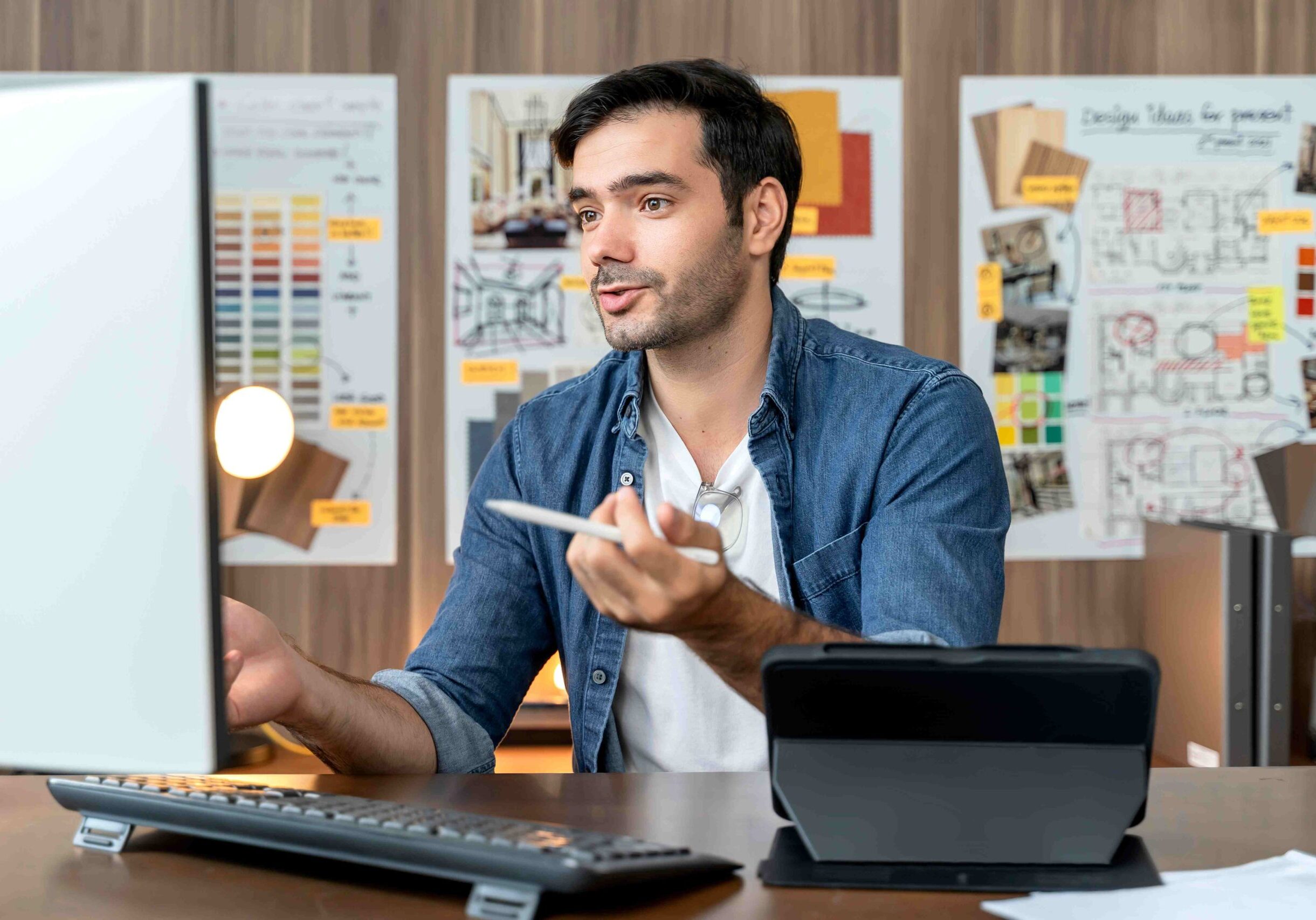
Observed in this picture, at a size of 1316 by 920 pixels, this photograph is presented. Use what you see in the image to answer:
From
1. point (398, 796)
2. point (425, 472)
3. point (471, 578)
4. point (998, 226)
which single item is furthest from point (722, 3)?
point (398, 796)

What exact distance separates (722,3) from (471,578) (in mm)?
1612

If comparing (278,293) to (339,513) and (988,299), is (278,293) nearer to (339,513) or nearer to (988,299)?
(339,513)

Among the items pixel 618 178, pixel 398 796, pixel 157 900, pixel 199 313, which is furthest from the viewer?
pixel 618 178

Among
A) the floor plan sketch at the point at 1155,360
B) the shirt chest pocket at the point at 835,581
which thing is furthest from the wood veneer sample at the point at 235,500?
the floor plan sketch at the point at 1155,360

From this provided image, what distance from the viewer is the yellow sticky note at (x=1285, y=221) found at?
8.23 ft

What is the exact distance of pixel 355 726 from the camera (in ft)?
3.19

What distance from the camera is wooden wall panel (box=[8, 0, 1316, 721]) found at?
242 centimetres

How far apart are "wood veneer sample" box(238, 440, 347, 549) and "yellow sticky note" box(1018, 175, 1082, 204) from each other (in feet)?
5.00

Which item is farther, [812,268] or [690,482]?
[812,268]

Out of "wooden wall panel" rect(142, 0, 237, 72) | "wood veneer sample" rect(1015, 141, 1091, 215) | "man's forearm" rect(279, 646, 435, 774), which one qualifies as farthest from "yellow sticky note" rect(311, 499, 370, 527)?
"wood veneer sample" rect(1015, 141, 1091, 215)

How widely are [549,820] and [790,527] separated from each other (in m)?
0.56

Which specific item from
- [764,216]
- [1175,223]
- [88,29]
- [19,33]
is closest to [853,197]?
[1175,223]

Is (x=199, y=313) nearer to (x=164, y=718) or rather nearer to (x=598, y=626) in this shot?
(x=164, y=718)

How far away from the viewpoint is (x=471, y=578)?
4.22 feet
